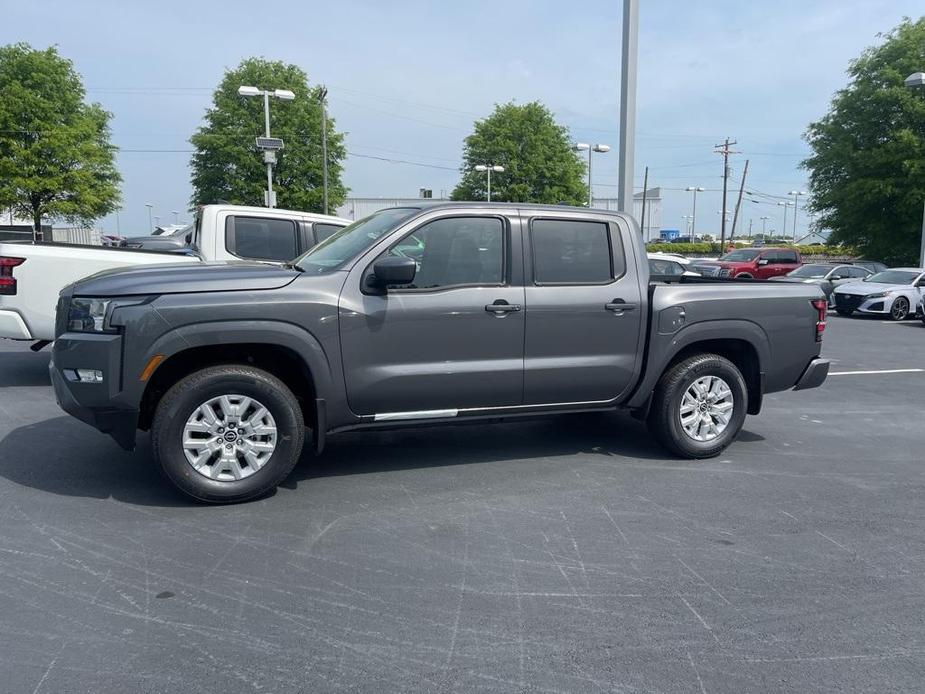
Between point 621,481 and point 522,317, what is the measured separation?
1.34m

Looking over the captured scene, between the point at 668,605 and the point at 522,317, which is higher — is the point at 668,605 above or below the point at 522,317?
below

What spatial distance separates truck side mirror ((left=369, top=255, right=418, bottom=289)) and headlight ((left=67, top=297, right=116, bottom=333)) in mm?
1584

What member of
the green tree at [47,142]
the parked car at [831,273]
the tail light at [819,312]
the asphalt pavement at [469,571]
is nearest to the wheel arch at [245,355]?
the asphalt pavement at [469,571]

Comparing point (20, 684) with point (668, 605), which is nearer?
point (20, 684)

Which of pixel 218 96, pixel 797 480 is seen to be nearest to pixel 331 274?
pixel 797 480

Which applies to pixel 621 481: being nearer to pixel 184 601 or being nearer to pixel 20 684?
pixel 184 601

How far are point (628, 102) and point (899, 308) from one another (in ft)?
44.0

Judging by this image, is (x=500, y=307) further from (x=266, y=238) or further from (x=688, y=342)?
(x=266, y=238)

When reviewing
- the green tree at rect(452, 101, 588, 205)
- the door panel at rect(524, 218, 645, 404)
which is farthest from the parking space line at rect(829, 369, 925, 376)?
the green tree at rect(452, 101, 588, 205)

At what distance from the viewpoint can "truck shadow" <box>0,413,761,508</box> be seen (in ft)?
17.4

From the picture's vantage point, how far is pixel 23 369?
9.47 m

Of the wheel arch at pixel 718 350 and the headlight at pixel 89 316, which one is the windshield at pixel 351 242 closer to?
the headlight at pixel 89 316

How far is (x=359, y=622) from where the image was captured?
352 centimetres

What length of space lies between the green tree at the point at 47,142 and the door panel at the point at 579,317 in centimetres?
3788
